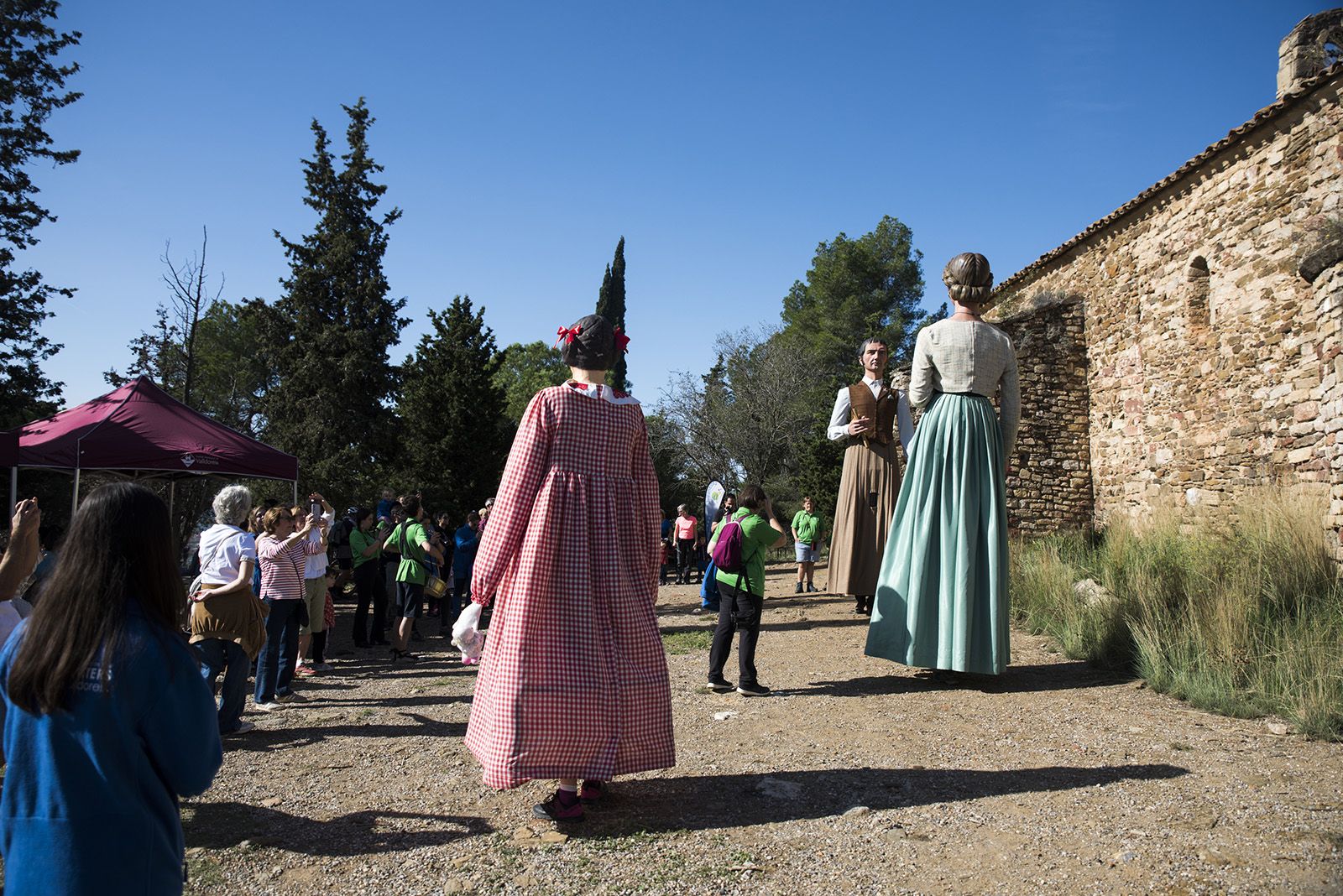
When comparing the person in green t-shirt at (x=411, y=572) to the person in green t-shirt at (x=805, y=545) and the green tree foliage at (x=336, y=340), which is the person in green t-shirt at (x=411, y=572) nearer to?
the person in green t-shirt at (x=805, y=545)

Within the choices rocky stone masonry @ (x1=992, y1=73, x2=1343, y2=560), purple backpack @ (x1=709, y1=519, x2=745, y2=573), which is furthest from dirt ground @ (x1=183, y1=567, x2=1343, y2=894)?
rocky stone masonry @ (x1=992, y1=73, x2=1343, y2=560)

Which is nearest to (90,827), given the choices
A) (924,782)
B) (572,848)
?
(572,848)

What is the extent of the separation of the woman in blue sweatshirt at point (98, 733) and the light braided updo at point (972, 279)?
521 centimetres

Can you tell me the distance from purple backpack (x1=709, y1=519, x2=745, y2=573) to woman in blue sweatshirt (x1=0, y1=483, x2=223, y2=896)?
169 inches

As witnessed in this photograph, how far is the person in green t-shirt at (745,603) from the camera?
19.2 feet

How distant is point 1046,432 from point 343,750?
14.6 m

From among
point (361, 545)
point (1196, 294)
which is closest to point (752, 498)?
point (361, 545)

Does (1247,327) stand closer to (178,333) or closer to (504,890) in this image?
(504,890)

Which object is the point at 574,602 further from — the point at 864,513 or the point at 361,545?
the point at 361,545

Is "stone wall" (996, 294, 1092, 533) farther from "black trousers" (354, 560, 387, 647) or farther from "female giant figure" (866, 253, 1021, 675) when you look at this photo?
"black trousers" (354, 560, 387, 647)

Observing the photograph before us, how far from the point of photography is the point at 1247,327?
40.0ft

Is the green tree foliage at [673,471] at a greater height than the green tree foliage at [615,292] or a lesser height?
lesser

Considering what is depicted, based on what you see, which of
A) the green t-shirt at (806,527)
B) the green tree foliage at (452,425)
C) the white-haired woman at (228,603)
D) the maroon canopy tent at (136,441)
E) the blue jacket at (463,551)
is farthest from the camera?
the green tree foliage at (452,425)

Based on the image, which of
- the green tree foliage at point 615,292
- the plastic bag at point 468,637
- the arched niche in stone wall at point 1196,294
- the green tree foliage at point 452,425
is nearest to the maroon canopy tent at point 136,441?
the plastic bag at point 468,637
